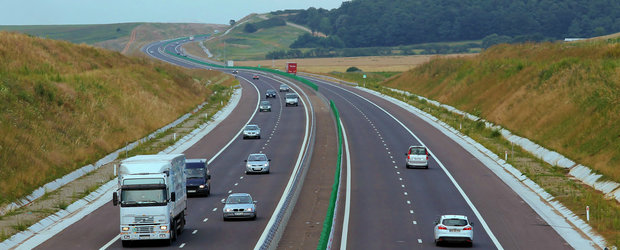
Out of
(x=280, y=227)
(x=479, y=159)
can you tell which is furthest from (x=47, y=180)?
(x=479, y=159)

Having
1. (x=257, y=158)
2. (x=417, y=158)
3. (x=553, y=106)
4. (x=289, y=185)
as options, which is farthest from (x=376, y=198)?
(x=553, y=106)

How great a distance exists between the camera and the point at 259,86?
14925cm

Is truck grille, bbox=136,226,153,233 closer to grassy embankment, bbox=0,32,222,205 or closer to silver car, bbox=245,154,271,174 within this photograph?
grassy embankment, bbox=0,32,222,205

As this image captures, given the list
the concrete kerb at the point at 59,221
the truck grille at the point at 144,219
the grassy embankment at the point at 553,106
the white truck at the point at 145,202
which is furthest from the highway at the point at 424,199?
the concrete kerb at the point at 59,221

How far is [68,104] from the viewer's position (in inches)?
2793

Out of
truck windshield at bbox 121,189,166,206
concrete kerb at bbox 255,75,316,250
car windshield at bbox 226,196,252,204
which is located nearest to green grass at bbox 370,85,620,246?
concrete kerb at bbox 255,75,316,250

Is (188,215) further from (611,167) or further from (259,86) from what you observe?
(259,86)

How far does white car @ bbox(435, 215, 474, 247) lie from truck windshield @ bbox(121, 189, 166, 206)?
10917mm

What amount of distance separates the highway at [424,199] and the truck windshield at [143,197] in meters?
7.55

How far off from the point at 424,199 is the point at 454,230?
13.3 m

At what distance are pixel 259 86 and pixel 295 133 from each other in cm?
6793

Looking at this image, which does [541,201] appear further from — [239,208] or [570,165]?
[239,208]

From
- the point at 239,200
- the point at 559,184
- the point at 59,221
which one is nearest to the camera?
the point at 239,200

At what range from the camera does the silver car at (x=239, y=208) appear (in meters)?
37.6
